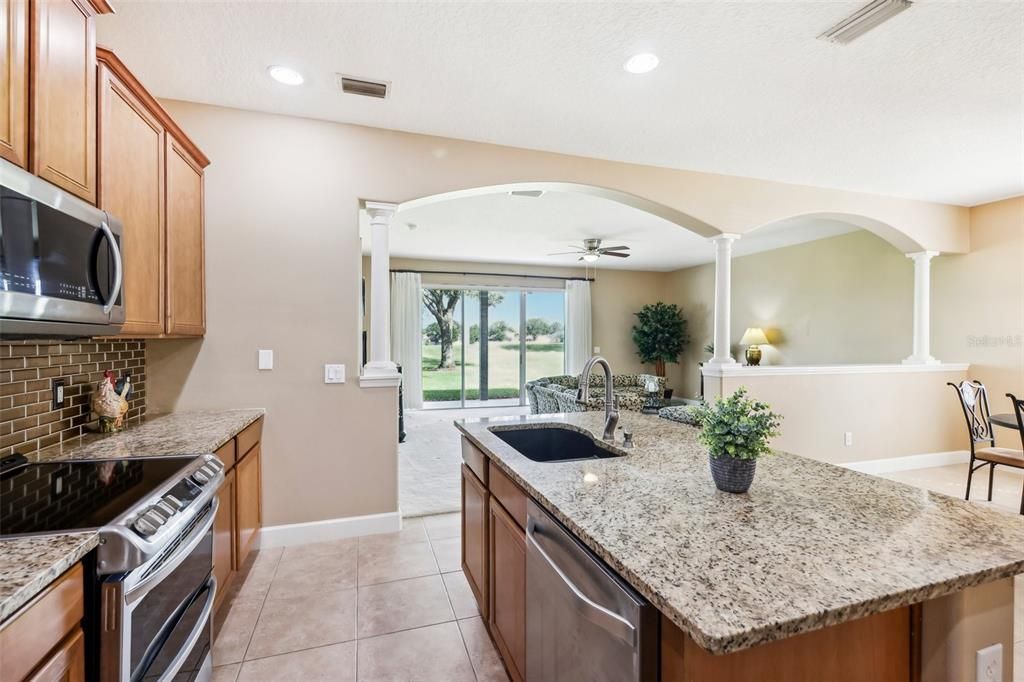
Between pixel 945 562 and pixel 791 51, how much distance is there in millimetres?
2292

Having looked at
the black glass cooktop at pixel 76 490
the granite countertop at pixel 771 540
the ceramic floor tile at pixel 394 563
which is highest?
the granite countertop at pixel 771 540

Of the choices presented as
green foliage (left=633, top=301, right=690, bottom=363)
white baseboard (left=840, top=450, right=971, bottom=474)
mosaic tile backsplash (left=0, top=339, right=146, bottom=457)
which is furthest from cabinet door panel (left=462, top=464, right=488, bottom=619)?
green foliage (left=633, top=301, right=690, bottom=363)

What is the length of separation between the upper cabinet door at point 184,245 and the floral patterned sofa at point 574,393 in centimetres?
340

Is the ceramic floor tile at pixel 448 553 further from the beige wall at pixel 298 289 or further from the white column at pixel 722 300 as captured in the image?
the white column at pixel 722 300

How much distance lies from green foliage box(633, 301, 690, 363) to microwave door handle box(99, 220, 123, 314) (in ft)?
26.0

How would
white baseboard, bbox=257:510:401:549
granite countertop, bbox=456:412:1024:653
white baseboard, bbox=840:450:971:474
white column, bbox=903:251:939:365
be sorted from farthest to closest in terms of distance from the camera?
white column, bbox=903:251:939:365
white baseboard, bbox=840:450:971:474
white baseboard, bbox=257:510:401:549
granite countertop, bbox=456:412:1024:653

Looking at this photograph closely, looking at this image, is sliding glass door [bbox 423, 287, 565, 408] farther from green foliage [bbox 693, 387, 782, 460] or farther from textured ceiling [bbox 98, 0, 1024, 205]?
green foliage [bbox 693, 387, 782, 460]

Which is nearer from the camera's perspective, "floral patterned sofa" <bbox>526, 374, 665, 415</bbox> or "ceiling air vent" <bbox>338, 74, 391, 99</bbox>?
"ceiling air vent" <bbox>338, 74, 391, 99</bbox>

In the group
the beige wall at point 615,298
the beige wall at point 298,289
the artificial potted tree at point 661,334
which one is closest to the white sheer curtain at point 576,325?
the beige wall at point 615,298

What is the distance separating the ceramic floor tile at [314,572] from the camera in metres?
2.34

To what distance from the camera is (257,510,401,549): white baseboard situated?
9.13 feet

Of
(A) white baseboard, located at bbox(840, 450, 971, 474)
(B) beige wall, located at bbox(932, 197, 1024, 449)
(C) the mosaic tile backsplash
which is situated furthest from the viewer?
(A) white baseboard, located at bbox(840, 450, 971, 474)

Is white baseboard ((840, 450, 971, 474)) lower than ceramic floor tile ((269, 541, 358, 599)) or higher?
higher

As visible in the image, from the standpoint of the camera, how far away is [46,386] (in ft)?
6.05
